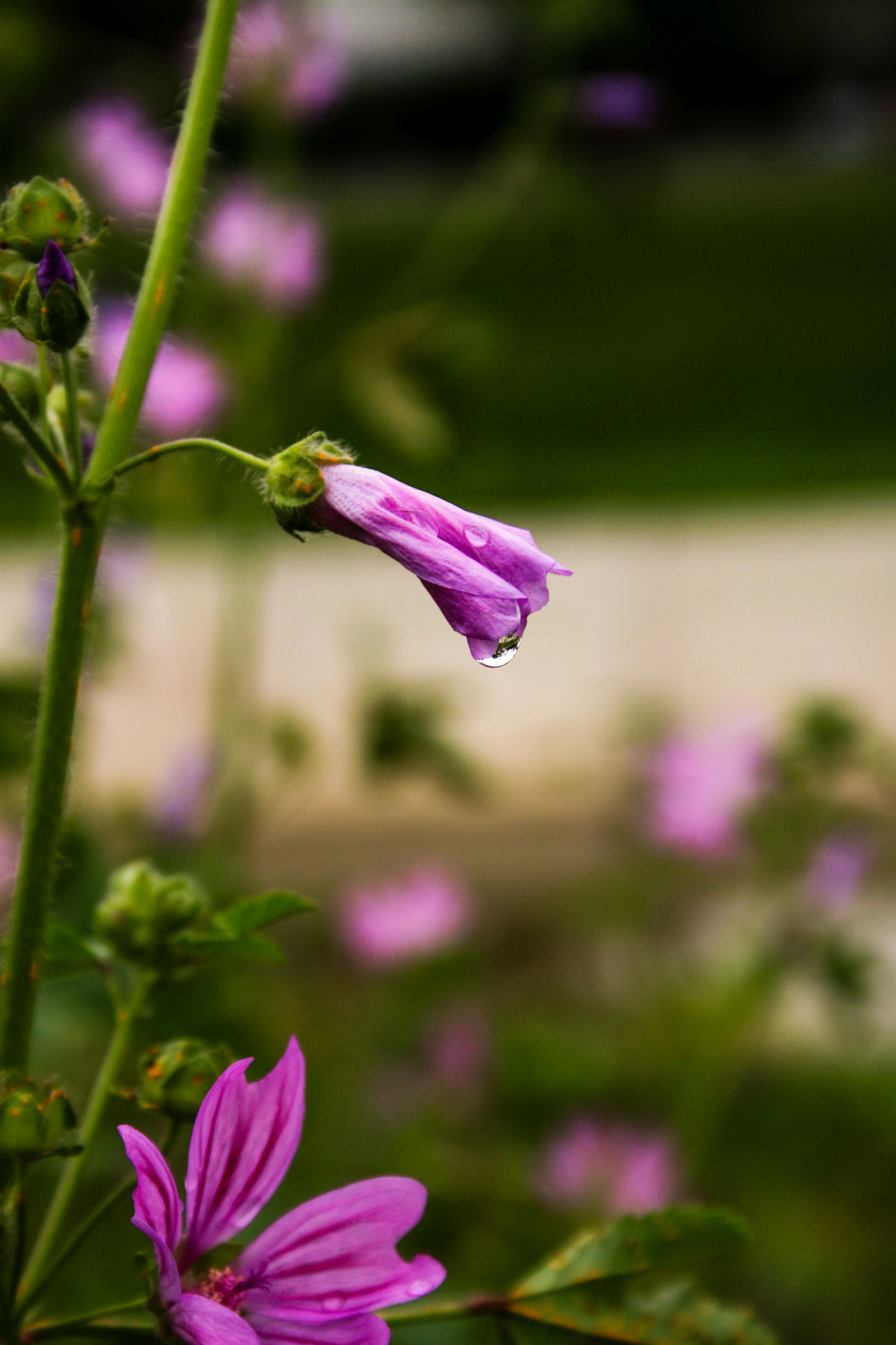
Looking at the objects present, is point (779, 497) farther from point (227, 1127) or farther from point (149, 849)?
point (227, 1127)

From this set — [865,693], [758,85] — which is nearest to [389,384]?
[865,693]

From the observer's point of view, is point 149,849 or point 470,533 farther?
point 149,849

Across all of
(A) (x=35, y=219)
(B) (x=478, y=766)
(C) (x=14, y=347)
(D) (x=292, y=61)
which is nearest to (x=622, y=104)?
(D) (x=292, y=61)

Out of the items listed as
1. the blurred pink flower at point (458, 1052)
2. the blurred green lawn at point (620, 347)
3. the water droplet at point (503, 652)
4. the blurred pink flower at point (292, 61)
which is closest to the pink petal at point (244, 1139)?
the water droplet at point (503, 652)

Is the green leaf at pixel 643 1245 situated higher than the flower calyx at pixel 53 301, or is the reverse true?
the flower calyx at pixel 53 301

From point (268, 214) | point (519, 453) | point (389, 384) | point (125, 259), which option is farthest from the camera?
point (519, 453)

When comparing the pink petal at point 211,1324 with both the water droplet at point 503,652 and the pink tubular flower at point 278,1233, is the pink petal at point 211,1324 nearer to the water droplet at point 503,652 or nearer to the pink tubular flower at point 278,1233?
the pink tubular flower at point 278,1233

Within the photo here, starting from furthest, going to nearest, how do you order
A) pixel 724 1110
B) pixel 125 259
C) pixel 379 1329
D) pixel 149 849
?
pixel 125 259 < pixel 724 1110 < pixel 149 849 < pixel 379 1329
